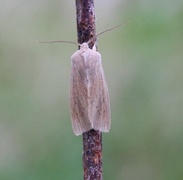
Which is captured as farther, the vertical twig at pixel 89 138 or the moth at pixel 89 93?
the moth at pixel 89 93

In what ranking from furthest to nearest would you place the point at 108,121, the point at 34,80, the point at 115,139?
the point at 34,80 < the point at 115,139 < the point at 108,121

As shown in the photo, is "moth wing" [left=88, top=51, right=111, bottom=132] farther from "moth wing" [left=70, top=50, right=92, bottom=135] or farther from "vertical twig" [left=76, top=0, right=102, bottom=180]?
"vertical twig" [left=76, top=0, right=102, bottom=180]

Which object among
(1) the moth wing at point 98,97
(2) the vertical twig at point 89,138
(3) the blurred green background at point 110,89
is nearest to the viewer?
(2) the vertical twig at point 89,138

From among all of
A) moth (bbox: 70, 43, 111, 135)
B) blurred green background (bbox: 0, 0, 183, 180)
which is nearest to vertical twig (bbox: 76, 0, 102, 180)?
moth (bbox: 70, 43, 111, 135)

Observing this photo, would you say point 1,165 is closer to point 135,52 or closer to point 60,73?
point 60,73

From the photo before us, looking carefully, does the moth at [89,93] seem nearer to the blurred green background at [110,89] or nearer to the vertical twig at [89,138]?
the vertical twig at [89,138]

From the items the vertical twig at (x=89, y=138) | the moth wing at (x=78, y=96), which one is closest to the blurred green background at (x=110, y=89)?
the moth wing at (x=78, y=96)

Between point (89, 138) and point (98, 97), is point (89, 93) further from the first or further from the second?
point (89, 138)

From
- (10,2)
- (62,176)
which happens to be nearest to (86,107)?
(62,176)
